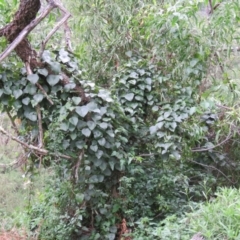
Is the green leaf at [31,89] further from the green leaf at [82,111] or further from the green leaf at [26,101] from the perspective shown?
the green leaf at [82,111]

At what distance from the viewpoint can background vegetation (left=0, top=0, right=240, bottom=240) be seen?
8.00 ft

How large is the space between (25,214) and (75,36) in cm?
156

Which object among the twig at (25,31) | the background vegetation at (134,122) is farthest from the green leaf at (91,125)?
the twig at (25,31)

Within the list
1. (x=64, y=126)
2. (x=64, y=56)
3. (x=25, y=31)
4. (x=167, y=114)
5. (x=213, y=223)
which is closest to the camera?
(x=213, y=223)

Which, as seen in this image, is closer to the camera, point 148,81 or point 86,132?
point 86,132

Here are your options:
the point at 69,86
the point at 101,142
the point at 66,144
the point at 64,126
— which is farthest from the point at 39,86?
the point at 101,142

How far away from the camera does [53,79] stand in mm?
2418

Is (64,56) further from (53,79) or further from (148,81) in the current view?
(148,81)

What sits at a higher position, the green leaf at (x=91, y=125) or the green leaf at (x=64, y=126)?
the green leaf at (x=64, y=126)

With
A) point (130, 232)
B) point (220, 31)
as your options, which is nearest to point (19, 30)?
point (220, 31)

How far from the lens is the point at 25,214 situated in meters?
3.20

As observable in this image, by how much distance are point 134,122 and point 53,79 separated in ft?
2.25

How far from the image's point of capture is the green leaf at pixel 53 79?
7.91 ft

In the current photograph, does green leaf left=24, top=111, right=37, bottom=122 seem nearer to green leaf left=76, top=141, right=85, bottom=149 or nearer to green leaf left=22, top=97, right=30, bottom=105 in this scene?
green leaf left=22, top=97, right=30, bottom=105
